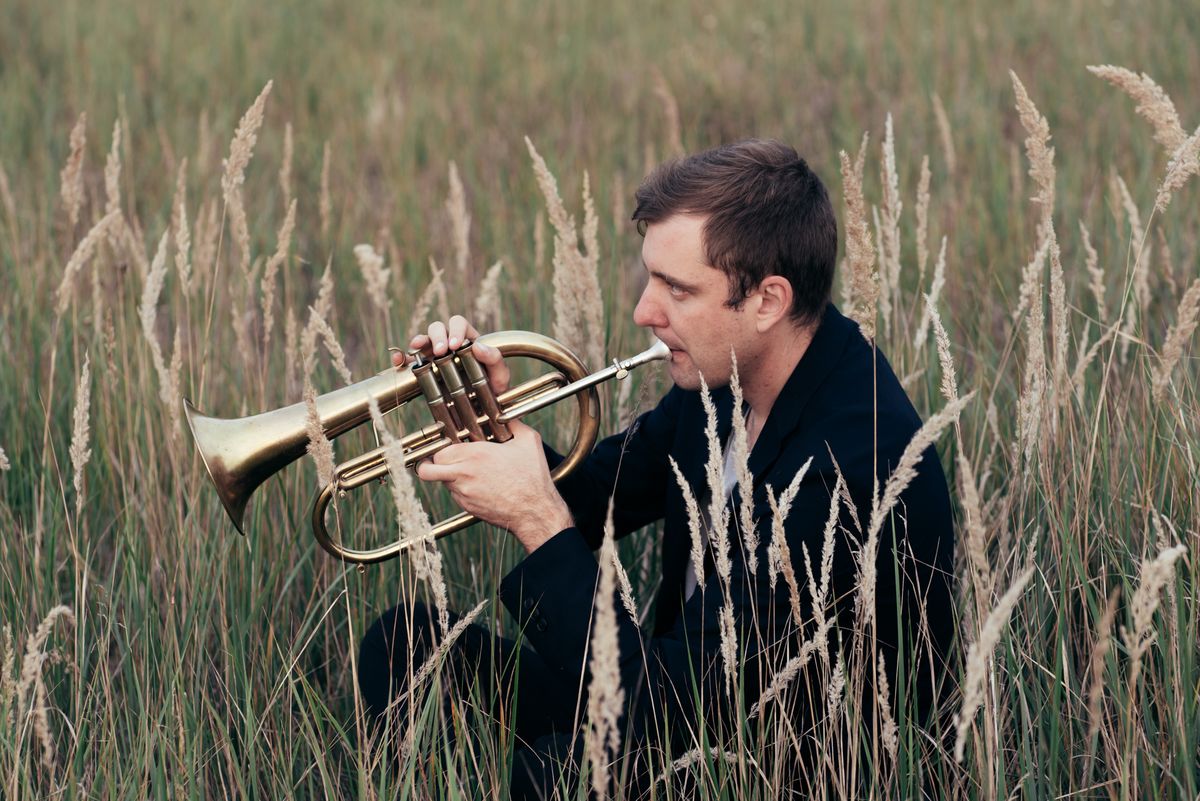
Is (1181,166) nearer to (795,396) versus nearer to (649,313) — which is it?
(795,396)

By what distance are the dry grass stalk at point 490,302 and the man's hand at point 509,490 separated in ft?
2.70

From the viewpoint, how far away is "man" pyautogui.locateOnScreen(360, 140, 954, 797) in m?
2.03

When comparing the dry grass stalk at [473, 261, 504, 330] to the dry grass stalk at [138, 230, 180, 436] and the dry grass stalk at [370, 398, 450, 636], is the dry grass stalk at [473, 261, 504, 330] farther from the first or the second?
the dry grass stalk at [370, 398, 450, 636]

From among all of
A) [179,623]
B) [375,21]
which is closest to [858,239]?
[179,623]

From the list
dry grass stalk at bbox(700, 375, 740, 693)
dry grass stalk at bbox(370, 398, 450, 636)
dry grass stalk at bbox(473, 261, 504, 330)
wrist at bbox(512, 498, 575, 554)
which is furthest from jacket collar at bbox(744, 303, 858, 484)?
dry grass stalk at bbox(473, 261, 504, 330)

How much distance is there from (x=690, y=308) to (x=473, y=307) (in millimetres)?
1621

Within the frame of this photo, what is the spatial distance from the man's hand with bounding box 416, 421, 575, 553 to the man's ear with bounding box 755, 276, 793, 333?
474 mm

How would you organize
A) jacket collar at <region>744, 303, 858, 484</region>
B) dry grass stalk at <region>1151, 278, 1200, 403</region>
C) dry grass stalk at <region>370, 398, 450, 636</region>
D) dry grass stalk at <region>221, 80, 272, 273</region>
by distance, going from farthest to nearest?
1. dry grass stalk at <region>221, 80, 272, 273</region>
2. jacket collar at <region>744, 303, 858, 484</region>
3. dry grass stalk at <region>1151, 278, 1200, 403</region>
4. dry grass stalk at <region>370, 398, 450, 636</region>

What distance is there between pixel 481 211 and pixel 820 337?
9.22 ft

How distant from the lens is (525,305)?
380cm

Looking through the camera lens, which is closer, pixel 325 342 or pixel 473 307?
pixel 325 342

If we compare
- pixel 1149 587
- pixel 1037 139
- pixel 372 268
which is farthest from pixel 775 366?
pixel 1149 587

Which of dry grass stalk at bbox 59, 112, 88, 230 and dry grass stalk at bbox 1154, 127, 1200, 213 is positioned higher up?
dry grass stalk at bbox 59, 112, 88, 230

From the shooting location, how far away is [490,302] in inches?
135
